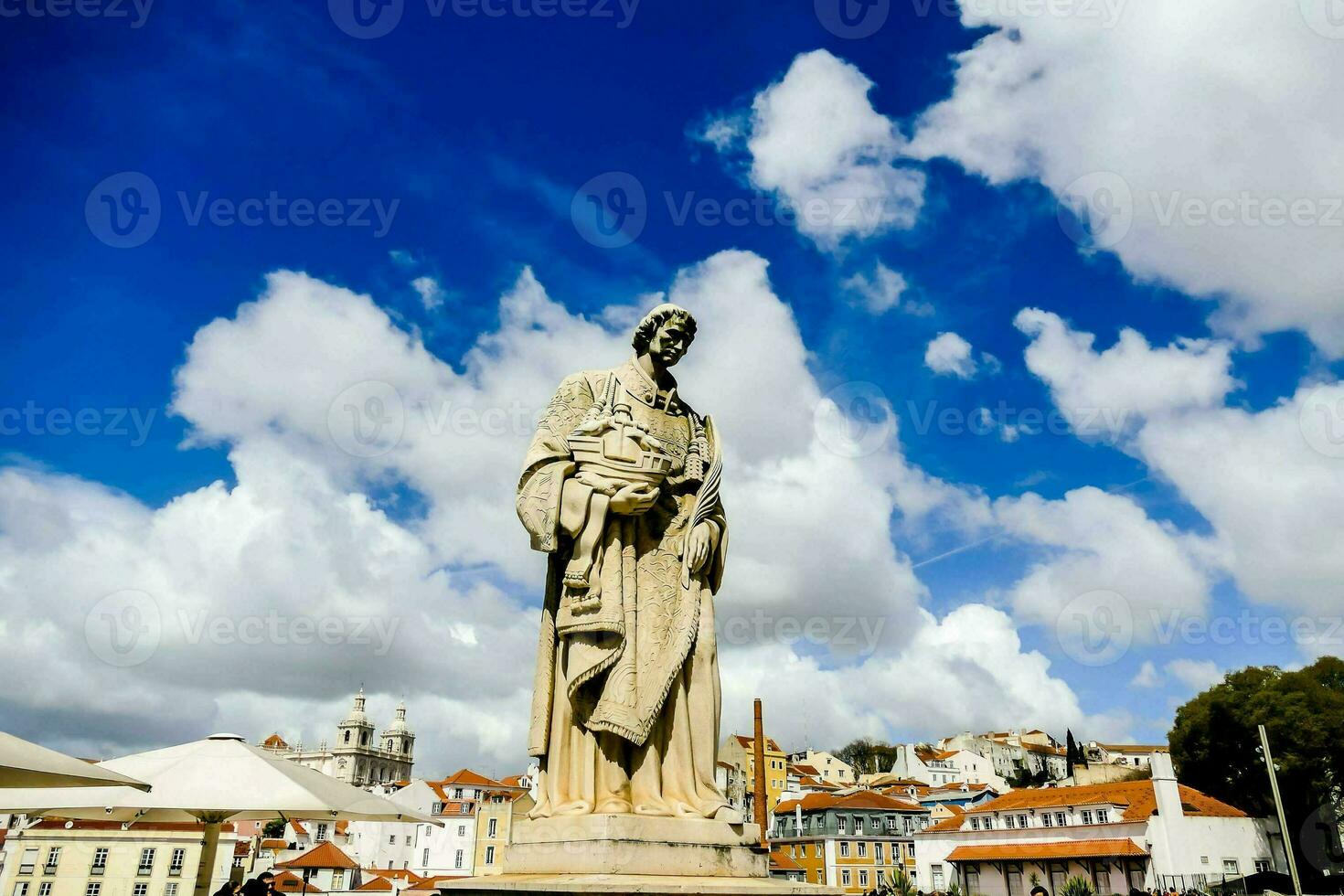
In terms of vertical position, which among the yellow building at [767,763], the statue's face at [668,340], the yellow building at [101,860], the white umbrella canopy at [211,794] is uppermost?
the yellow building at [767,763]

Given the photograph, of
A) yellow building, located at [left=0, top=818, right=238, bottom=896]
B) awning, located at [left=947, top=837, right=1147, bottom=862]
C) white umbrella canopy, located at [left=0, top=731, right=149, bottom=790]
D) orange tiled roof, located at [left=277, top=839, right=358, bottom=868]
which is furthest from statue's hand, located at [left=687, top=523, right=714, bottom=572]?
orange tiled roof, located at [left=277, top=839, right=358, bottom=868]

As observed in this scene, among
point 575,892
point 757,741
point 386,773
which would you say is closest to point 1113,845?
point 757,741

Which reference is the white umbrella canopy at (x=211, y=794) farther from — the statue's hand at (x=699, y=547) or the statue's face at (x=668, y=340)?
the statue's face at (x=668, y=340)

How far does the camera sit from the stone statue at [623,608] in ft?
19.8

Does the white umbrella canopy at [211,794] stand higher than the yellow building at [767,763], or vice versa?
the yellow building at [767,763]

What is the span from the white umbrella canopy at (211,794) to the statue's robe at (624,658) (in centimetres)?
634

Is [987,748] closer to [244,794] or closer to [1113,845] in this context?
[1113,845]

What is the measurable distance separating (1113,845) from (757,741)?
690 inches

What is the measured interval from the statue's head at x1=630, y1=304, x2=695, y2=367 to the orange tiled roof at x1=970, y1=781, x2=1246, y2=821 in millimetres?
42860

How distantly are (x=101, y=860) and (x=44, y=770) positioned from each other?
5099 cm

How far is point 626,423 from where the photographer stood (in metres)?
6.72

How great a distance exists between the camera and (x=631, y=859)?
5.29 metres

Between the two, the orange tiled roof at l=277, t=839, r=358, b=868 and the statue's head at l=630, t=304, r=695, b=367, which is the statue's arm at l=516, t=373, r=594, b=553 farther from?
the orange tiled roof at l=277, t=839, r=358, b=868

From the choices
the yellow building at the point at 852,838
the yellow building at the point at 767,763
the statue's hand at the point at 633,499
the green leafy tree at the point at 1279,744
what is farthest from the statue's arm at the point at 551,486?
the yellow building at the point at 767,763
